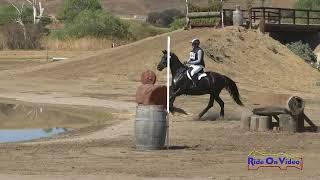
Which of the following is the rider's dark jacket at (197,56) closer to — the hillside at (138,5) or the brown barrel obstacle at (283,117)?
the brown barrel obstacle at (283,117)

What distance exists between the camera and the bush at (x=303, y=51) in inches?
2158

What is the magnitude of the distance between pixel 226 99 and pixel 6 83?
484 inches

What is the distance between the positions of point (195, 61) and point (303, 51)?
112 ft

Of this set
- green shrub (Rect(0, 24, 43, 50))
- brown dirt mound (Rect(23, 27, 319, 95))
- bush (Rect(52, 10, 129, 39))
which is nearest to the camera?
brown dirt mound (Rect(23, 27, 319, 95))

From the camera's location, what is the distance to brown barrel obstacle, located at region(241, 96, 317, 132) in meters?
19.6

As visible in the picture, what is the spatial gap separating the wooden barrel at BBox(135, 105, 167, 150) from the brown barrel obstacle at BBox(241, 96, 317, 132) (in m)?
4.94

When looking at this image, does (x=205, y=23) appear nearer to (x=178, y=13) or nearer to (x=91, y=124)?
(x=91, y=124)

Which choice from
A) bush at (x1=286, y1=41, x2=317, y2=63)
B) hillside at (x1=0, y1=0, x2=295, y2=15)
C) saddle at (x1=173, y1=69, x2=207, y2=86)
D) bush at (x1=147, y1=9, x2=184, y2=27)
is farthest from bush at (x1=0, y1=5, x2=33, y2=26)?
saddle at (x1=173, y1=69, x2=207, y2=86)

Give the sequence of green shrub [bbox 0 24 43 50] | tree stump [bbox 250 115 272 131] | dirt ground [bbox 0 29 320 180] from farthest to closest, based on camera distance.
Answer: green shrub [bbox 0 24 43 50], tree stump [bbox 250 115 272 131], dirt ground [bbox 0 29 320 180]

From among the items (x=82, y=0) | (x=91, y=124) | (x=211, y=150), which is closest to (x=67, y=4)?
(x=82, y=0)

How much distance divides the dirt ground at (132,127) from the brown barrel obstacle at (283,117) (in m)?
0.41

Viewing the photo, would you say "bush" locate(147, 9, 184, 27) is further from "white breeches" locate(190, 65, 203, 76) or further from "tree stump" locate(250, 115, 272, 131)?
"tree stump" locate(250, 115, 272, 131)

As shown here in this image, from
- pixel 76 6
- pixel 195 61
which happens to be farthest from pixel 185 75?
pixel 76 6

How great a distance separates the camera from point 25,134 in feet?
69.5
